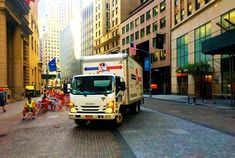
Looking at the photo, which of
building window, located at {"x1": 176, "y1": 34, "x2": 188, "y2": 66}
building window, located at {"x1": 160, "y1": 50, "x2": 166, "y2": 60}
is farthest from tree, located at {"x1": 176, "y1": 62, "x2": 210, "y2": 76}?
building window, located at {"x1": 160, "y1": 50, "x2": 166, "y2": 60}

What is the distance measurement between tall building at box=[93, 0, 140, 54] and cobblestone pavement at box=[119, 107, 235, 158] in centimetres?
7905

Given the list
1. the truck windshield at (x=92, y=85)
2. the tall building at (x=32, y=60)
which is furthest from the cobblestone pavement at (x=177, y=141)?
the tall building at (x=32, y=60)

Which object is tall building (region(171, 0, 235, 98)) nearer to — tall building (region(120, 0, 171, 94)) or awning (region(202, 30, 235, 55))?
awning (region(202, 30, 235, 55))

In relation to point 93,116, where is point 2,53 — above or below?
above

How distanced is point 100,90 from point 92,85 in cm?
51

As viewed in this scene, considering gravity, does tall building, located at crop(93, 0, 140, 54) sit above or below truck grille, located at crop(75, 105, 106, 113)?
above

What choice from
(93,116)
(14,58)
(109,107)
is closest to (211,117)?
(109,107)

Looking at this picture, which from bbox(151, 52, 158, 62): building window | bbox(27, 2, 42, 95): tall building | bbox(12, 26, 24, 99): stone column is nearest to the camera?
bbox(12, 26, 24, 99): stone column

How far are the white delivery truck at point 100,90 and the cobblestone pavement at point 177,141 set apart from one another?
1.18 meters

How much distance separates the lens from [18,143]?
10.6 metres

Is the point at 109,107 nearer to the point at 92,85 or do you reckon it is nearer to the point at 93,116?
the point at 93,116

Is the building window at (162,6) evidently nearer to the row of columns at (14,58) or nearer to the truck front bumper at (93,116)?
the row of columns at (14,58)

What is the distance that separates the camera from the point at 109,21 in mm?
107438

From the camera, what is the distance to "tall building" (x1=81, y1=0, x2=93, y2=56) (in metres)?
130
